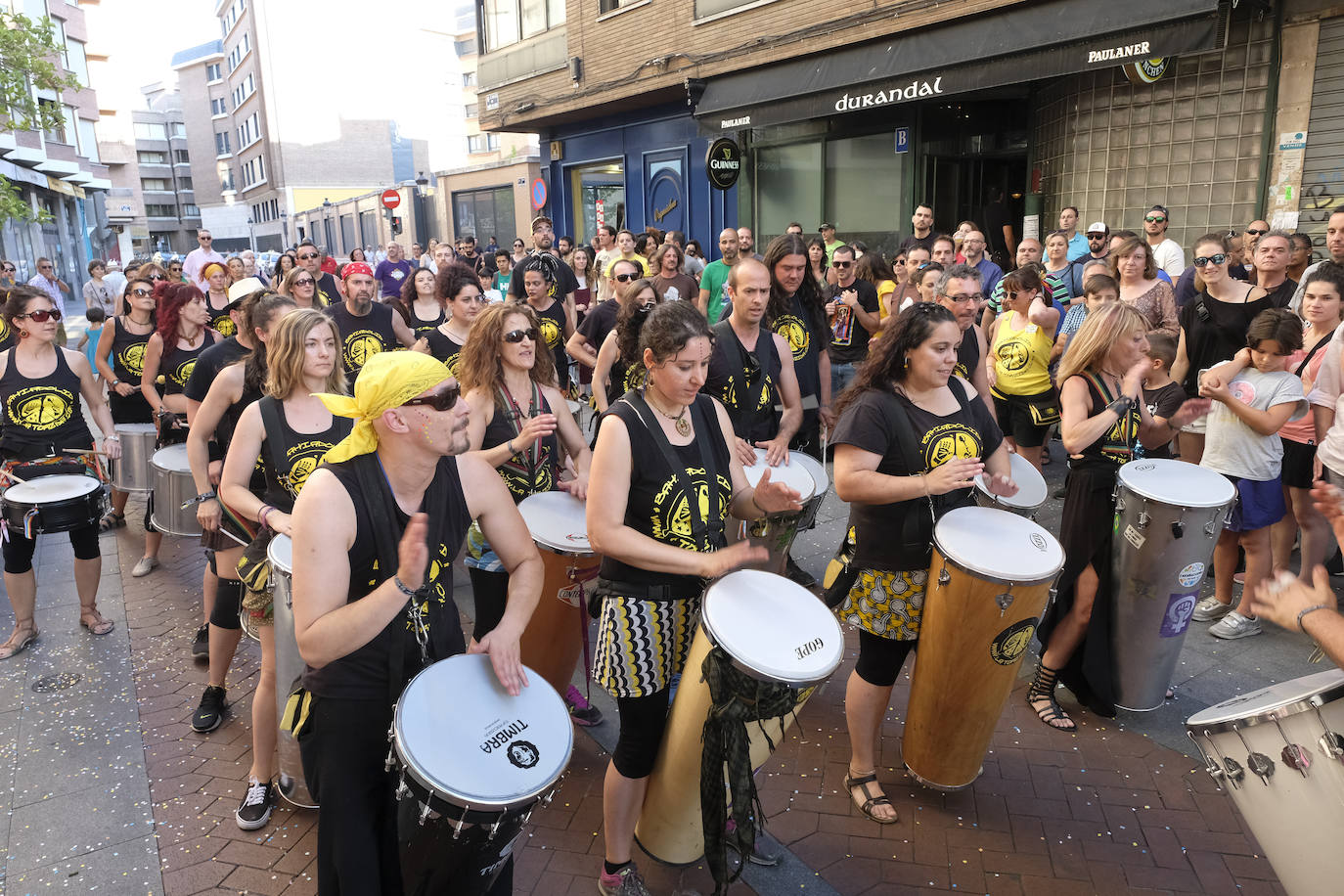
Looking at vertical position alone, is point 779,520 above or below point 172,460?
below

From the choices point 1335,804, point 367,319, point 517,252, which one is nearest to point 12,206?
point 517,252

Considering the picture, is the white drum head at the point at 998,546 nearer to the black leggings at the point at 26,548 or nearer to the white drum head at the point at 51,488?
the white drum head at the point at 51,488

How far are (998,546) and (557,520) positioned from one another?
1.74 metres

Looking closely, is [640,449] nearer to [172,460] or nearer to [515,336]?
[515,336]

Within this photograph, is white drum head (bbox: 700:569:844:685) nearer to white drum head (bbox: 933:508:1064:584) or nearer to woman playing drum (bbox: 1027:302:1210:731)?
white drum head (bbox: 933:508:1064:584)

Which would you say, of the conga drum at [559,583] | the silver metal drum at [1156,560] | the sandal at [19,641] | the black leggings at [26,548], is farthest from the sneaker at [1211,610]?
the sandal at [19,641]

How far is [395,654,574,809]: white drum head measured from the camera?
6.70 ft

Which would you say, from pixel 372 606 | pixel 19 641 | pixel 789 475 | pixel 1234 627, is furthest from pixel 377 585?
pixel 1234 627

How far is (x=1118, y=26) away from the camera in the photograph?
8469 mm

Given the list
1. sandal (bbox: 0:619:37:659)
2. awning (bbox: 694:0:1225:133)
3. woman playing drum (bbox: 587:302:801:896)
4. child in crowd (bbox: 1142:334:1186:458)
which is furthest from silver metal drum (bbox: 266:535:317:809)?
awning (bbox: 694:0:1225:133)

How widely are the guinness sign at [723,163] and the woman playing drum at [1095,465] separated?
11.2 metres

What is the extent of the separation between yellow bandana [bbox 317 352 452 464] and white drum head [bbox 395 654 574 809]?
61 centimetres

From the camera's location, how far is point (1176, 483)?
3.78 metres

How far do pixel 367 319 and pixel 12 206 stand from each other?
1102cm
